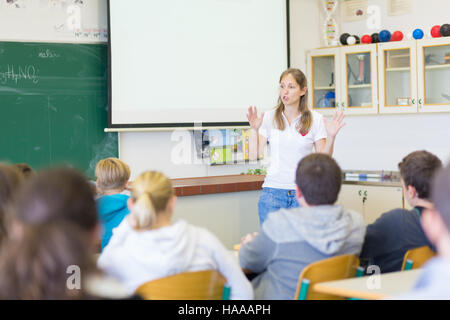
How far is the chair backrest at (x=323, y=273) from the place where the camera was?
1903 millimetres

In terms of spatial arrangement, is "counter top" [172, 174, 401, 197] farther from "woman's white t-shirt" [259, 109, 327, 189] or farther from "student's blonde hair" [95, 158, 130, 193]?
"student's blonde hair" [95, 158, 130, 193]

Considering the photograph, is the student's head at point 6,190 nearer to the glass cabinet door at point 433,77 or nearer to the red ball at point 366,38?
the glass cabinet door at point 433,77

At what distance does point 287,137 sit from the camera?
132 inches

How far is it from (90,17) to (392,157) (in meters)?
3.14

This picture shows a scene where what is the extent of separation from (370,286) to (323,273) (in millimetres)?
170

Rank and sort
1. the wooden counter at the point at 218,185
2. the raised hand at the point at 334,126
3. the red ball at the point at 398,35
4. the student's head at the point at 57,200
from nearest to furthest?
1. the student's head at the point at 57,200
2. the raised hand at the point at 334,126
3. the wooden counter at the point at 218,185
4. the red ball at the point at 398,35

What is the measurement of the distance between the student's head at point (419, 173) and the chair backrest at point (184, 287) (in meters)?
0.93

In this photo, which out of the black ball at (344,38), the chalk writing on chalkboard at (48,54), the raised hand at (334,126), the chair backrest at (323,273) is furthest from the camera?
the black ball at (344,38)

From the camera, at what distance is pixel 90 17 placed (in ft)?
15.5

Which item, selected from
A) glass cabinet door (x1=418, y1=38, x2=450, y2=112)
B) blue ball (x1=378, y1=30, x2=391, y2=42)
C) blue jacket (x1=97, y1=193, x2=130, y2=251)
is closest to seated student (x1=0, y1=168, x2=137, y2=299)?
blue jacket (x1=97, y1=193, x2=130, y2=251)

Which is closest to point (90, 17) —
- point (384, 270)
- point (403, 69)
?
point (403, 69)

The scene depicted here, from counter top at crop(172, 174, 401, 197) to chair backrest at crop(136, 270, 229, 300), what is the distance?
94.4 inches

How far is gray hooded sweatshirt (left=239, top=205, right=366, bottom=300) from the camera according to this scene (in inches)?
80.7

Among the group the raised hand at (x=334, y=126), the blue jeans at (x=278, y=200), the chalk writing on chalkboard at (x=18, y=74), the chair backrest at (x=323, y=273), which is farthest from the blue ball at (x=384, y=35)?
the chair backrest at (x=323, y=273)
